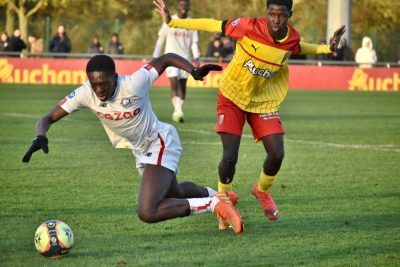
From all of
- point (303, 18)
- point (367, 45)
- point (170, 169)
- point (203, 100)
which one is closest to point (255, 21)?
point (170, 169)

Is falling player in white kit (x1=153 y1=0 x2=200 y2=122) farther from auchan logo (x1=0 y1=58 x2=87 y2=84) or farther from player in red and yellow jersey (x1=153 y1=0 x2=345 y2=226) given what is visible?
auchan logo (x1=0 y1=58 x2=87 y2=84)

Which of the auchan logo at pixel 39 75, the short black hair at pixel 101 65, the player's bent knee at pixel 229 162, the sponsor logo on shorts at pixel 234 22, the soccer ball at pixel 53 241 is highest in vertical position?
the short black hair at pixel 101 65

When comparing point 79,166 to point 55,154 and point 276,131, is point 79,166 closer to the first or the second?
point 55,154

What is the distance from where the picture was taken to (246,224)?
29.9ft

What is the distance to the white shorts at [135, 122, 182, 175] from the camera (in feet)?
28.2

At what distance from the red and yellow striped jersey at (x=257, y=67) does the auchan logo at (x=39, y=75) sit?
84.0ft

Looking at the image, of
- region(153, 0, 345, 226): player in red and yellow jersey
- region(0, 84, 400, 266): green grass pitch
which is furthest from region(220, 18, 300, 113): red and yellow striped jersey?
region(0, 84, 400, 266): green grass pitch

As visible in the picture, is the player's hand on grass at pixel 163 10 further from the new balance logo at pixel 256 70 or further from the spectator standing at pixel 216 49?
the spectator standing at pixel 216 49

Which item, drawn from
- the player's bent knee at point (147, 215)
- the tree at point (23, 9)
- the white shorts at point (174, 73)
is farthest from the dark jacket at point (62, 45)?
the player's bent knee at point (147, 215)

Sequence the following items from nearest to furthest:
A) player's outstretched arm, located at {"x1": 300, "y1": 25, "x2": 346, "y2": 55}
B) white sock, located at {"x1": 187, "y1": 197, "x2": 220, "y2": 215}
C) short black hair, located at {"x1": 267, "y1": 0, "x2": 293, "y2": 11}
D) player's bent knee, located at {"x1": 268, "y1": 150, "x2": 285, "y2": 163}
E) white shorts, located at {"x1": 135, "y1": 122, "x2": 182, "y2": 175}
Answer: white sock, located at {"x1": 187, "y1": 197, "x2": 220, "y2": 215}, white shorts, located at {"x1": 135, "y1": 122, "x2": 182, "y2": 175}, short black hair, located at {"x1": 267, "y1": 0, "x2": 293, "y2": 11}, player's bent knee, located at {"x1": 268, "y1": 150, "x2": 285, "y2": 163}, player's outstretched arm, located at {"x1": 300, "y1": 25, "x2": 346, "y2": 55}

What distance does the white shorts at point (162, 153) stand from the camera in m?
8.61

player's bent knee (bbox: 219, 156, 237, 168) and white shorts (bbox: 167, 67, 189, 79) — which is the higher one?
player's bent knee (bbox: 219, 156, 237, 168)

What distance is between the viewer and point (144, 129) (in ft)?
28.3

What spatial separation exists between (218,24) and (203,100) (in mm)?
19360
